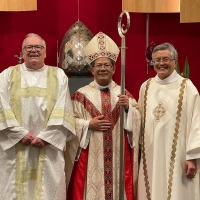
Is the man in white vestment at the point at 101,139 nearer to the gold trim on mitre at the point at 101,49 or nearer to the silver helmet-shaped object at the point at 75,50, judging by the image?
the gold trim on mitre at the point at 101,49

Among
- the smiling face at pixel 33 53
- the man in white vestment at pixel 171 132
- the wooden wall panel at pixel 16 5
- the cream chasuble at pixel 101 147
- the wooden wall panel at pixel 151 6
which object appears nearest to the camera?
the man in white vestment at pixel 171 132

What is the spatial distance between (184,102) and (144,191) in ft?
2.66

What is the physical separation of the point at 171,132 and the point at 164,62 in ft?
1.82

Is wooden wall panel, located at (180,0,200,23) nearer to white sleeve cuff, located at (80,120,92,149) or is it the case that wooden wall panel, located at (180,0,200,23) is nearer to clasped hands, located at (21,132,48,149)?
white sleeve cuff, located at (80,120,92,149)

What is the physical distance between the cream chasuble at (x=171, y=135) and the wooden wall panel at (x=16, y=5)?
1.83 meters

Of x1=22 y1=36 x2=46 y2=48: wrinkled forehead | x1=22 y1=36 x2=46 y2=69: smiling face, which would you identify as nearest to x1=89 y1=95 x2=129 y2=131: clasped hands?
x1=22 y1=36 x2=46 y2=69: smiling face

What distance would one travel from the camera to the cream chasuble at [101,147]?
5781 millimetres

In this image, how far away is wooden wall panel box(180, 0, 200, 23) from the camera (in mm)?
6961

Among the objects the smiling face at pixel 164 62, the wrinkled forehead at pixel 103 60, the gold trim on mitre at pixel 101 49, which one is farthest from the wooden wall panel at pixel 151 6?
the smiling face at pixel 164 62

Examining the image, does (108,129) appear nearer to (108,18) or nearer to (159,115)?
(159,115)

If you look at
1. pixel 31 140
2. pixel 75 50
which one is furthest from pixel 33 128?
Result: pixel 75 50

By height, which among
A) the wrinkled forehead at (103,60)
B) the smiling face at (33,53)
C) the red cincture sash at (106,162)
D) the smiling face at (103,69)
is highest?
the smiling face at (33,53)

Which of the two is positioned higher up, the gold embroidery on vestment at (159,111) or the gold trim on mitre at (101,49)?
the gold trim on mitre at (101,49)

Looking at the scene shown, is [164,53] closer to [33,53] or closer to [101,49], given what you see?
[101,49]
